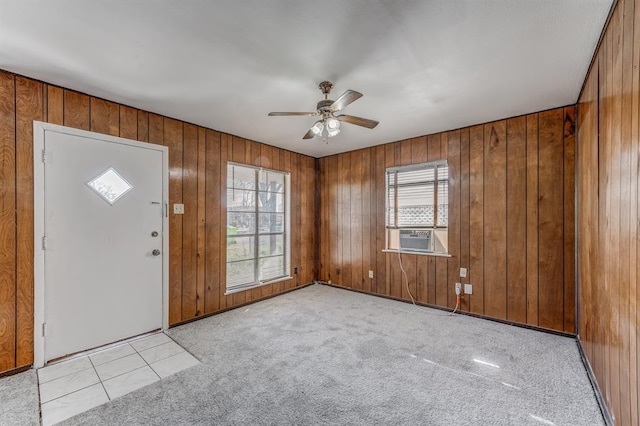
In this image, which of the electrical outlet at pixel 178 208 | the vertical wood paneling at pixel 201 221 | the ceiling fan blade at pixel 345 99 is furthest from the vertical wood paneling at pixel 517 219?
the electrical outlet at pixel 178 208

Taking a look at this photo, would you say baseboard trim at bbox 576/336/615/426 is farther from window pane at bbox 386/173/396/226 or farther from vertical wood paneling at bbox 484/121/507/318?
window pane at bbox 386/173/396/226

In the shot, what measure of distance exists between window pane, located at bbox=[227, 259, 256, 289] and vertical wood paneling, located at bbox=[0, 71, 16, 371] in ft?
6.96

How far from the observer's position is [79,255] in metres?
2.67

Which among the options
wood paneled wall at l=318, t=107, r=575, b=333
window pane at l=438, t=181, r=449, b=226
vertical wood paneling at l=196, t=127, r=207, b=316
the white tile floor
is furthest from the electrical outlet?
window pane at l=438, t=181, r=449, b=226

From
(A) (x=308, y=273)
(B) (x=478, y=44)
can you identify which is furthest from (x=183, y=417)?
(A) (x=308, y=273)

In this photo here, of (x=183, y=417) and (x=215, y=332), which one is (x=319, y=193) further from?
(x=183, y=417)

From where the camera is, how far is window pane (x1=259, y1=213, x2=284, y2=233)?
179 inches

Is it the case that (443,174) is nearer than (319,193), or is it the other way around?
(443,174)

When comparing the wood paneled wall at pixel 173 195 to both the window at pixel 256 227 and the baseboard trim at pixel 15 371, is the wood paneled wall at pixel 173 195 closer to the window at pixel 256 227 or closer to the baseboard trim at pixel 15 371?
the baseboard trim at pixel 15 371

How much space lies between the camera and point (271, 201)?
4715mm

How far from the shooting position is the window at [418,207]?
397cm

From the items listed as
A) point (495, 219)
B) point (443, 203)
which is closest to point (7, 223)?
point (443, 203)

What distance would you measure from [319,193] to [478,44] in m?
3.77

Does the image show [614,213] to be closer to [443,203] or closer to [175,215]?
[443,203]
